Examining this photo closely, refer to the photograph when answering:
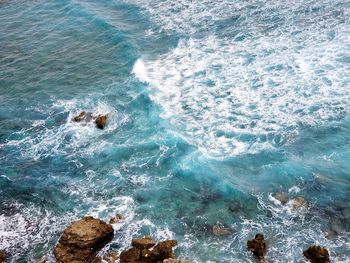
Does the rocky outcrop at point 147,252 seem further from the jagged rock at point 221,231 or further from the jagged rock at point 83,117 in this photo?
the jagged rock at point 83,117

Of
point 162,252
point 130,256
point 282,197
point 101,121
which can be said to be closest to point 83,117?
point 101,121

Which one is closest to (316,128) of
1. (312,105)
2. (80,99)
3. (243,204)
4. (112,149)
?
(312,105)

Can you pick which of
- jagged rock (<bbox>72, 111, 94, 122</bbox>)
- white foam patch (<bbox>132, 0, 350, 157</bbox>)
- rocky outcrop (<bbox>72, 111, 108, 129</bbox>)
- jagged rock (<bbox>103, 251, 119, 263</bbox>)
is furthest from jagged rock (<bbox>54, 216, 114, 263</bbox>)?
jagged rock (<bbox>72, 111, 94, 122</bbox>)

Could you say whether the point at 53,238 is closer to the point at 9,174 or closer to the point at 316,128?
the point at 9,174

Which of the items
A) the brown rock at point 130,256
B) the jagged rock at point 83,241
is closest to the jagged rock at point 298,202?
the brown rock at point 130,256

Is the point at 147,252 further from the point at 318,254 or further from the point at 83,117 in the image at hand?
the point at 83,117

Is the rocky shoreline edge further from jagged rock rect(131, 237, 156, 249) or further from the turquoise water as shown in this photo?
the turquoise water

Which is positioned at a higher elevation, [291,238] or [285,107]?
[285,107]
